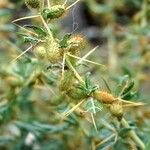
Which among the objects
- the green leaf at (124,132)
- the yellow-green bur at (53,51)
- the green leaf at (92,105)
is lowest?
the green leaf at (124,132)

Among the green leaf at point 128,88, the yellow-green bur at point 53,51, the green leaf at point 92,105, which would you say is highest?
the yellow-green bur at point 53,51

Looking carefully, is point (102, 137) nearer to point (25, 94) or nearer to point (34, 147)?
point (25, 94)

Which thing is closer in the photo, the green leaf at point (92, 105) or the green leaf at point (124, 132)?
the green leaf at point (92, 105)

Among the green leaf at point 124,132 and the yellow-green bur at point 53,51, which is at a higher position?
the yellow-green bur at point 53,51

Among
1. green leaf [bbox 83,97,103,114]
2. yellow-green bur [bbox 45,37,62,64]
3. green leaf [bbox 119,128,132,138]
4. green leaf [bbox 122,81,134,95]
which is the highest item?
yellow-green bur [bbox 45,37,62,64]

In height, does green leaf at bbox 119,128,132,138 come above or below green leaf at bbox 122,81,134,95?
below

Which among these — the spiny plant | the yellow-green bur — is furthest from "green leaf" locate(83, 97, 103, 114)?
the yellow-green bur

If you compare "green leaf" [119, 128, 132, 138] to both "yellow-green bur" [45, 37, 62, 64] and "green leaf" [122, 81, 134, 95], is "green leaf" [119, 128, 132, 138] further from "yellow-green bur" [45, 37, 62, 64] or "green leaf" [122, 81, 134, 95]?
"yellow-green bur" [45, 37, 62, 64]

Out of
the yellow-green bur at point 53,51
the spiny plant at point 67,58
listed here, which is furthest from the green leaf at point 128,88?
the yellow-green bur at point 53,51

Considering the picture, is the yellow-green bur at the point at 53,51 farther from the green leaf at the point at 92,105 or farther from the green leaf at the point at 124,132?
the green leaf at the point at 124,132

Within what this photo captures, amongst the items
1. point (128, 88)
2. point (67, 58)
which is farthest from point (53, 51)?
point (128, 88)

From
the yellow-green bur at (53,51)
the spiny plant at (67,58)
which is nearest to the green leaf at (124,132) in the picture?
the spiny plant at (67,58)

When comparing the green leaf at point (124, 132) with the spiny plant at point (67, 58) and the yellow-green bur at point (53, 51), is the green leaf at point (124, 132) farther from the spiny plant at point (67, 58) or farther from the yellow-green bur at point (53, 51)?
the yellow-green bur at point (53, 51)

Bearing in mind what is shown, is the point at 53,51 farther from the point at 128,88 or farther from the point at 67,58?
the point at 128,88
